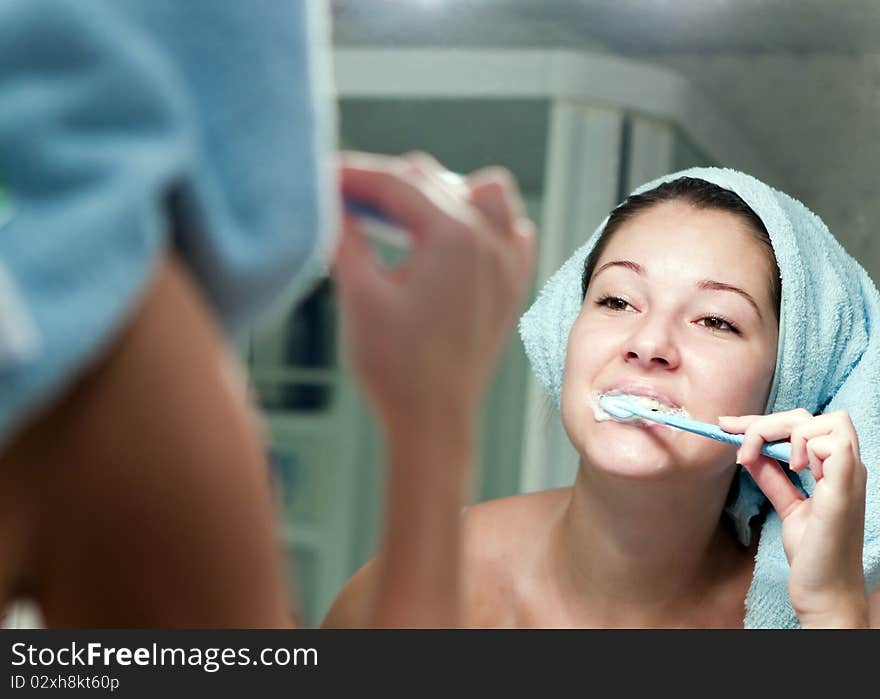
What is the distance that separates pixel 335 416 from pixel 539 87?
0.51 meters

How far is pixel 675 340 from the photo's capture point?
85cm

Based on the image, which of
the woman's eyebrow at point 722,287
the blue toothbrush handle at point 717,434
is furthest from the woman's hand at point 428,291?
the woman's eyebrow at point 722,287

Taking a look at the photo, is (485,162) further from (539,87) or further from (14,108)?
(14,108)

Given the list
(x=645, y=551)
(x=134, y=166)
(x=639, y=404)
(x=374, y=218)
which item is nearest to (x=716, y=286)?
(x=639, y=404)

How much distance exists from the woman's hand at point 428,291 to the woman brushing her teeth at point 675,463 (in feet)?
1.67

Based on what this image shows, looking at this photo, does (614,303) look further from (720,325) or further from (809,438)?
(809,438)

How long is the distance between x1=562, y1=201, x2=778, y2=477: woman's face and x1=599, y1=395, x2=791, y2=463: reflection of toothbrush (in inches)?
0.6

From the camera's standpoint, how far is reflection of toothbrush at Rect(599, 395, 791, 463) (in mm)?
760

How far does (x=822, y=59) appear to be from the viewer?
5.42 ft

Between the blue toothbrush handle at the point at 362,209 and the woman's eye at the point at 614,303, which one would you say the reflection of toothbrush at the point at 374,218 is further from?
the woman's eye at the point at 614,303

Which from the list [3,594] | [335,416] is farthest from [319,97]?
[335,416]

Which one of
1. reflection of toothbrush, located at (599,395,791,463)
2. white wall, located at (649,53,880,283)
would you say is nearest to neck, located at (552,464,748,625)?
reflection of toothbrush, located at (599,395,791,463)

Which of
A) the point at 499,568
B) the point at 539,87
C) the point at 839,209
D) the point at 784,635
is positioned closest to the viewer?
the point at 784,635

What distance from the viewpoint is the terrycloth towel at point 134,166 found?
223mm
